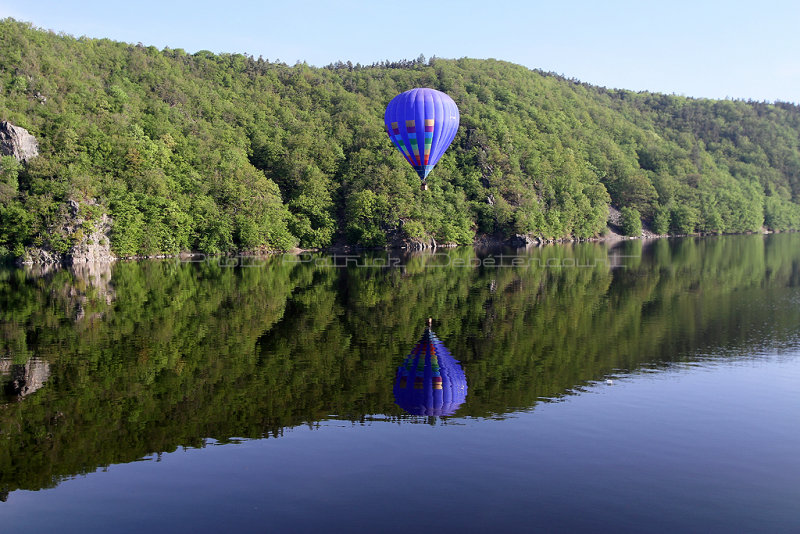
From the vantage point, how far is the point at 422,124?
161 ft

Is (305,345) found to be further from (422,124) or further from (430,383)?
(422,124)

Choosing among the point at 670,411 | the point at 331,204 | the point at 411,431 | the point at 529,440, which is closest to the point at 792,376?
the point at 670,411

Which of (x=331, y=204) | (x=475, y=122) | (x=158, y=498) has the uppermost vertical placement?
(x=475, y=122)

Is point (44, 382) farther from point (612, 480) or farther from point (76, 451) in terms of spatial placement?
point (612, 480)

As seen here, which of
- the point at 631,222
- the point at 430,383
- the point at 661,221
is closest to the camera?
the point at 430,383

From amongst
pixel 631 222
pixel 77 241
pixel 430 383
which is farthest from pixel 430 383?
pixel 631 222

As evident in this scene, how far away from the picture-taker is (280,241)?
83375 mm

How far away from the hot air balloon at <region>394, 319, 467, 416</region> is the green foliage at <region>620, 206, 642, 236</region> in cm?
10699

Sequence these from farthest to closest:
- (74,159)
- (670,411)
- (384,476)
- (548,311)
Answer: (74,159) < (548,311) < (670,411) < (384,476)

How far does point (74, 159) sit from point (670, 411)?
232 feet

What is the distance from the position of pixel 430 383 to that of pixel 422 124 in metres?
33.5

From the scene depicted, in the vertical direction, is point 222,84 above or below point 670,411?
above

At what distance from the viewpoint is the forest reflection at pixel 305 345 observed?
15211mm

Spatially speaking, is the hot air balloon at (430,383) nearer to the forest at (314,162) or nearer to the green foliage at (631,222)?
the forest at (314,162)
